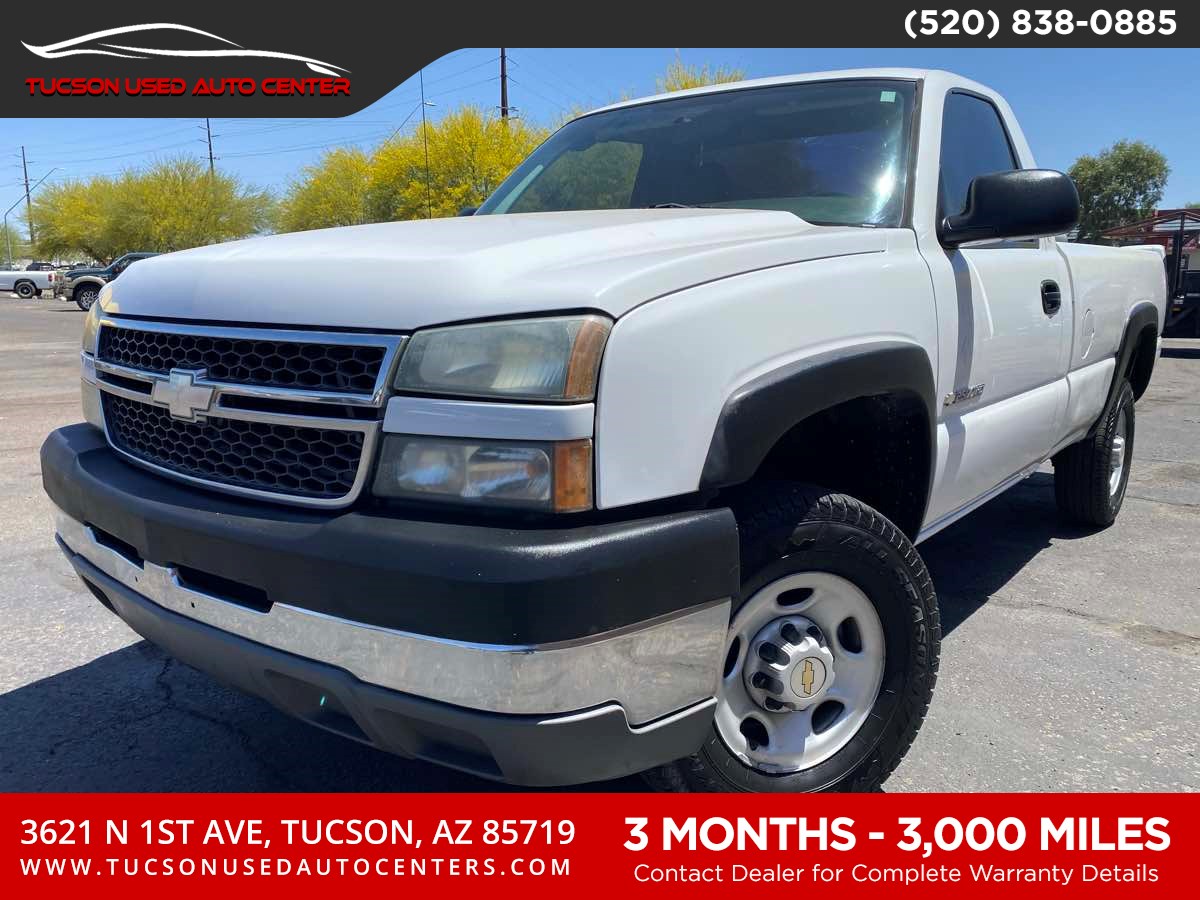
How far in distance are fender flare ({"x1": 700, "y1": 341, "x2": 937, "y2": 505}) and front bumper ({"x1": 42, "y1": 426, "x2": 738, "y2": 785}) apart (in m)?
0.12

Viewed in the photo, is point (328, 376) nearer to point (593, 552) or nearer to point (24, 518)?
point (593, 552)

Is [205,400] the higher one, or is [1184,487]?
[205,400]

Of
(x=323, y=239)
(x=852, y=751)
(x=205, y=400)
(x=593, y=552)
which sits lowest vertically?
(x=852, y=751)

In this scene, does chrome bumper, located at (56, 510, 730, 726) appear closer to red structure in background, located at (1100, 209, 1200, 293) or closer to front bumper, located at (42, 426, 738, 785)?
front bumper, located at (42, 426, 738, 785)

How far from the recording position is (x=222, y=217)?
53.8m

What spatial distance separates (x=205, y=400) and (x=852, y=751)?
165 centimetres

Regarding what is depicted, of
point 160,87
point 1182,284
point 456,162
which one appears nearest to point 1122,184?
point 456,162

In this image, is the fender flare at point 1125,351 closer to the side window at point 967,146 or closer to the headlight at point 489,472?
the side window at point 967,146

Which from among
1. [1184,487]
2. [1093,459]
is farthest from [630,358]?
[1184,487]

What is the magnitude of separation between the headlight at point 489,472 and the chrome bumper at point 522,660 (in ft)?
0.79

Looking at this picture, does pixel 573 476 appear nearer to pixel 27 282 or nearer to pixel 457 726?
pixel 457 726

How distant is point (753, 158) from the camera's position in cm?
298

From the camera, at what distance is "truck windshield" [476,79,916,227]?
9.08 feet

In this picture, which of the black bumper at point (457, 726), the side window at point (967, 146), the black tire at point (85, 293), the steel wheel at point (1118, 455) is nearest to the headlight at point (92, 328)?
the black bumper at point (457, 726)
